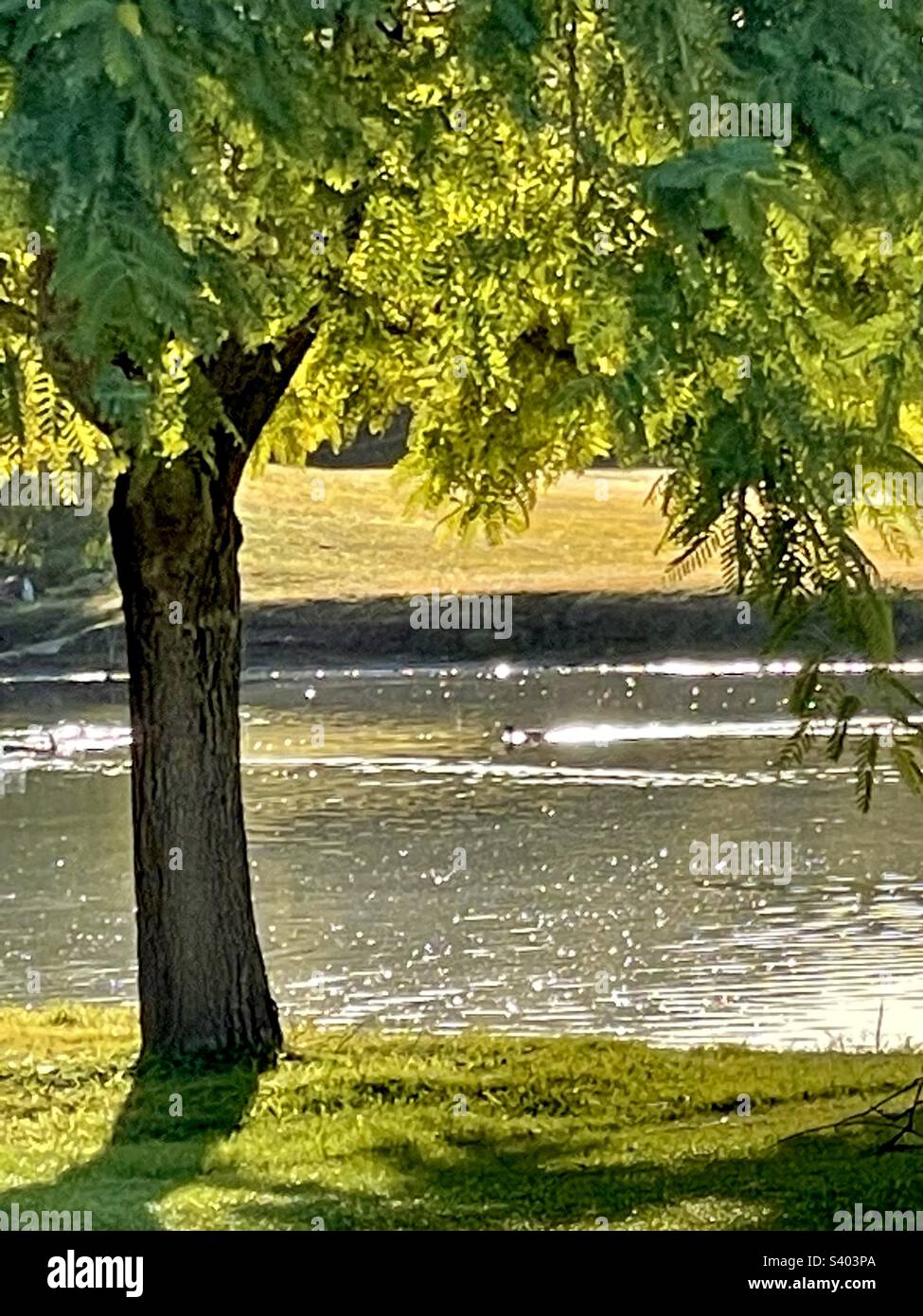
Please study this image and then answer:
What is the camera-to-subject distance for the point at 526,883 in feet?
80.1

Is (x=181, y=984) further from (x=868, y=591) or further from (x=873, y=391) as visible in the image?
(x=873, y=391)

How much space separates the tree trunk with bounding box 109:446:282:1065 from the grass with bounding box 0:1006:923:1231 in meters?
0.49

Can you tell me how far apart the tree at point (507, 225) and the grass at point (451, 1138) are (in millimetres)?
2061

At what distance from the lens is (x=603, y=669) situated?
60.9 meters

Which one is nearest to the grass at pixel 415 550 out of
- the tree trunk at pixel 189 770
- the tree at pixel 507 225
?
the tree trunk at pixel 189 770

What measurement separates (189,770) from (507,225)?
4182 millimetres

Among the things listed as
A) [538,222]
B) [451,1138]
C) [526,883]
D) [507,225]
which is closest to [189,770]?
[451,1138]

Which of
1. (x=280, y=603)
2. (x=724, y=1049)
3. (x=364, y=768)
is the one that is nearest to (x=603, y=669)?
(x=280, y=603)

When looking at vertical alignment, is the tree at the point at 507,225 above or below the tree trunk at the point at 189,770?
above

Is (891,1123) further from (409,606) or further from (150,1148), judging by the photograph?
(409,606)

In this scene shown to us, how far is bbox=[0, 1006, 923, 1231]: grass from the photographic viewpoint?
10.2 m

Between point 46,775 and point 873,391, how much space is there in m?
29.0

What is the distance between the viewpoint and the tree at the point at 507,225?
7.09 metres

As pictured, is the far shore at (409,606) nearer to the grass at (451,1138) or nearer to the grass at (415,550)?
the grass at (415,550)
